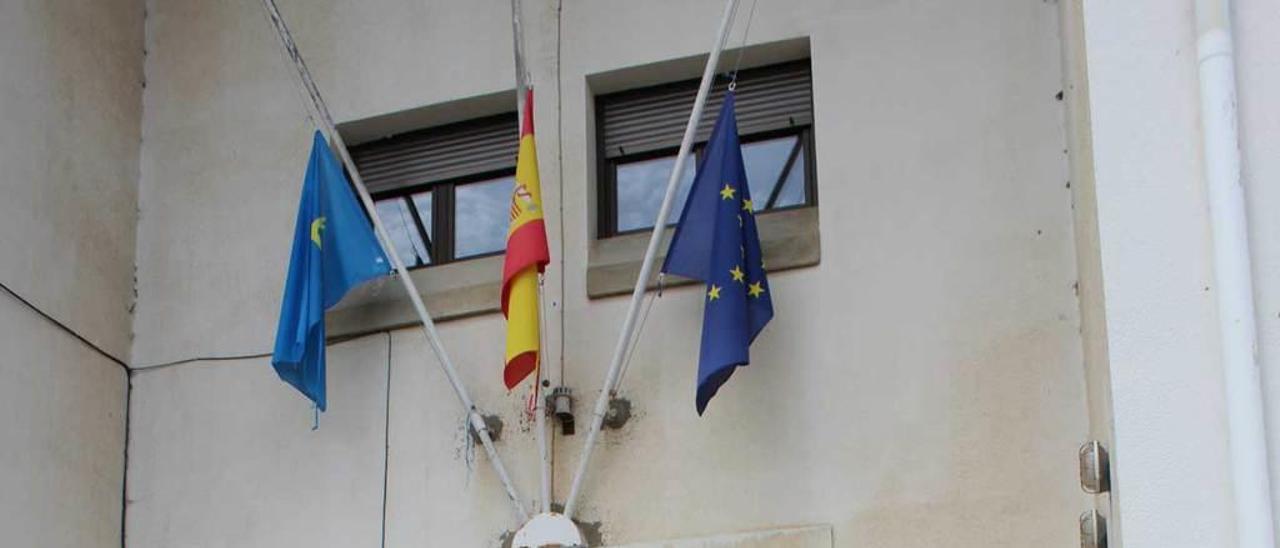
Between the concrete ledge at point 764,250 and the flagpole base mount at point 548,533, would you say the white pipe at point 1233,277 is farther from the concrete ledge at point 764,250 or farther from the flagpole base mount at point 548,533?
the flagpole base mount at point 548,533

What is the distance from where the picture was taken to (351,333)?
9.09m

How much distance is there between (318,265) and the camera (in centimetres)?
878

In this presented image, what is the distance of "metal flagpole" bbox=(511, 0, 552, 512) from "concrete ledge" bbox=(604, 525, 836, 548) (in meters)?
0.60

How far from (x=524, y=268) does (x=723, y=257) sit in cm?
82

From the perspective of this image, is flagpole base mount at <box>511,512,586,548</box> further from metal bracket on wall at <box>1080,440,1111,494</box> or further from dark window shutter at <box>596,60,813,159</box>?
metal bracket on wall at <box>1080,440,1111,494</box>

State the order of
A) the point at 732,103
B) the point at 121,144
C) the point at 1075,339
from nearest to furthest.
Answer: the point at 1075,339
the point at 732,103
the point at 121,144

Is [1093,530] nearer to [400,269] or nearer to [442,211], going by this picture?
[400,269]

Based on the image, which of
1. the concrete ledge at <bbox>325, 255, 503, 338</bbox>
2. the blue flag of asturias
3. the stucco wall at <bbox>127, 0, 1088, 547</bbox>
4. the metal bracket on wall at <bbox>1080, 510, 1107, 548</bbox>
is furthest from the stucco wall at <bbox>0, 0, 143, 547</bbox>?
the metal bracket on wall at <bbox>1080, 510, 1107, 548</bbox>

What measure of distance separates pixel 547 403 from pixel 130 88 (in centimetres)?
287

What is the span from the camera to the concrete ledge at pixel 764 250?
331 inches

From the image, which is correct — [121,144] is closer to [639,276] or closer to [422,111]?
[422,111]

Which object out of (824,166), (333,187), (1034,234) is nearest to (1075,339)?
(1034,234)

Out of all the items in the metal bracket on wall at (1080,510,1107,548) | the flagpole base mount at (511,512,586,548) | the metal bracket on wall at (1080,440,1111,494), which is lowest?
the metal bracket on wall at (1080,510,1107,548)

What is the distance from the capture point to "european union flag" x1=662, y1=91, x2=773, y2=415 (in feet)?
26.0
